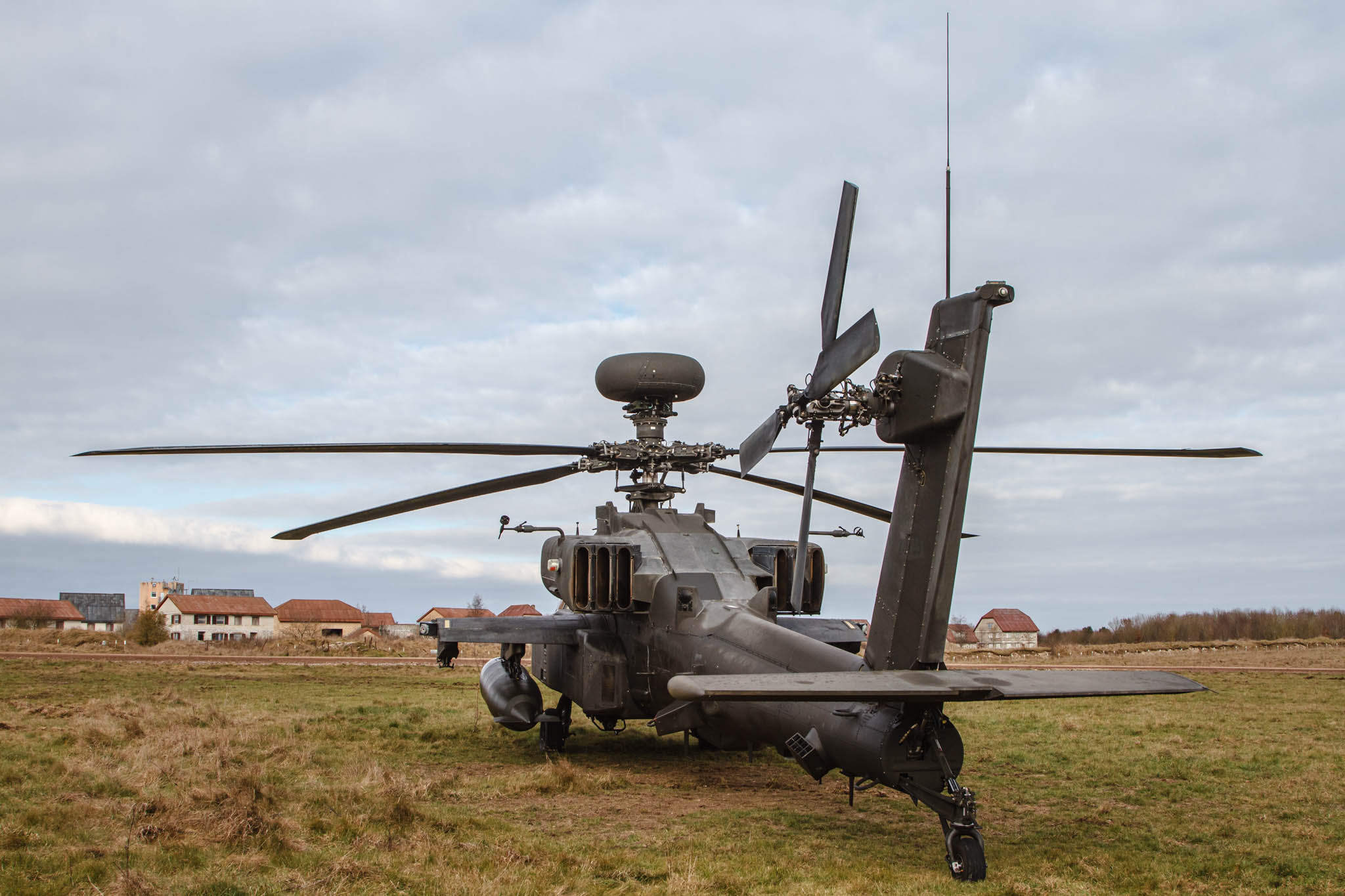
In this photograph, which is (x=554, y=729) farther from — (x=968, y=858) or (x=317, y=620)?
(x=317, y=620)

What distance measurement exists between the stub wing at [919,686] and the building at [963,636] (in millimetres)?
61514

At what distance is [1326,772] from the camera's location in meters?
12.4

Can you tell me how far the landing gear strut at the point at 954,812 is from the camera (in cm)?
736

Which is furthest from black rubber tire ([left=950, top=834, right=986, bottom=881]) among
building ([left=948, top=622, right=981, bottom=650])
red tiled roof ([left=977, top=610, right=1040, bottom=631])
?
red tiled roof ([left=977, top=610, right=1040, bottom=631])

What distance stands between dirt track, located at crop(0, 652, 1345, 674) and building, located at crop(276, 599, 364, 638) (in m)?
38.4

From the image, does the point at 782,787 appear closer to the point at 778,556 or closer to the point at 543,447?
the point at 778,556

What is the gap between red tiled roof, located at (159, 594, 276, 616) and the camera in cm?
7775

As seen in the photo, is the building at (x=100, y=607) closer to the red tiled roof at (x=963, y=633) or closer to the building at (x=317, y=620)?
the building at (x=317, y=620)

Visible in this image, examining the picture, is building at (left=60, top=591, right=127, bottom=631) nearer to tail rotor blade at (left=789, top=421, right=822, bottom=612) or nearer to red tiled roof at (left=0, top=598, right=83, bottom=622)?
red tiled roof at (left=0, top=598, right=83, bottom=622)

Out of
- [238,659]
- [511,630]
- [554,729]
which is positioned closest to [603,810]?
[511,630]

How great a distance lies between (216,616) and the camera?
78.4 meters

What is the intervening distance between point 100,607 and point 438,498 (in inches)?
3709

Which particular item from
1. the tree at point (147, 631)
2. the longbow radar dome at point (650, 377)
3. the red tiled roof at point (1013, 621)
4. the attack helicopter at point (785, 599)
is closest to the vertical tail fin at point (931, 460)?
the attack helicopter at point (785, 599)

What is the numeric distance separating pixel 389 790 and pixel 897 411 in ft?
22.2
